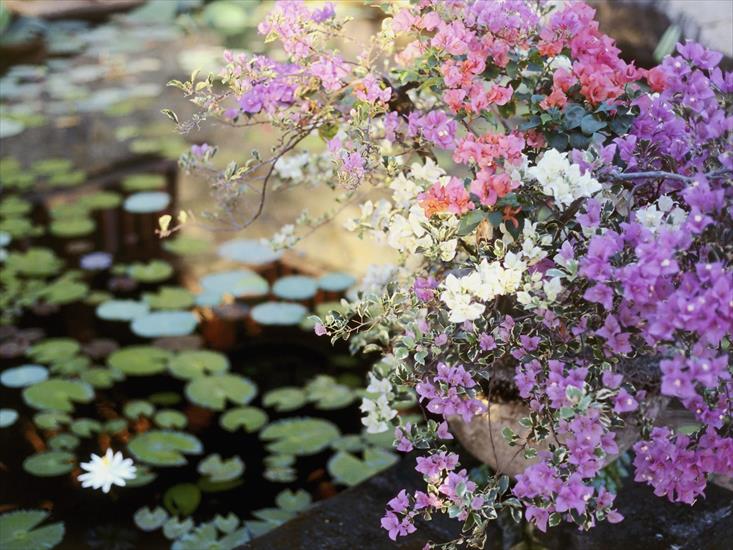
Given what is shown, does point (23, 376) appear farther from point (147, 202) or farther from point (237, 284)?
point (147, 202)

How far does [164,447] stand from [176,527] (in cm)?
27

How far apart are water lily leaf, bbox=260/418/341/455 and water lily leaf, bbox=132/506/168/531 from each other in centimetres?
31

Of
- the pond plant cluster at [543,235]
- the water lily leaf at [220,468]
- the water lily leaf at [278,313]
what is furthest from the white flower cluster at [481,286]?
the water lily leaf at [278,313]

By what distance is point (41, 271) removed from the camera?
2.86 metres

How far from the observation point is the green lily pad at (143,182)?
3.39m

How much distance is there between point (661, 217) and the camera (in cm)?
111

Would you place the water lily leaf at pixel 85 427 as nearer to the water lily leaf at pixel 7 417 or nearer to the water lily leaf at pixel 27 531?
the water lily leaf at pixel 7 417

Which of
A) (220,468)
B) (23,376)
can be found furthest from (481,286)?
(23,376)

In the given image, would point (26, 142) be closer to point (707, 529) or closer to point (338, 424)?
point (338, 424)

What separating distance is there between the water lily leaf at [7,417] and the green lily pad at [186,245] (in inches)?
35.3

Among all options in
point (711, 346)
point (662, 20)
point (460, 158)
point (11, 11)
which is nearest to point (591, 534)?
point (711, 346)

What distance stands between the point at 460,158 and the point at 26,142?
3022mm

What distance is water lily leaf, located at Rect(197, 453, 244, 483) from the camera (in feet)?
6.79

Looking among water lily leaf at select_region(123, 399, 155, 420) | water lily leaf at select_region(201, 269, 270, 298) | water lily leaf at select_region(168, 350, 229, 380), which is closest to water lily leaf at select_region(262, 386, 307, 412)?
water lily leaf at select_region(168, 350, 229, 380)
